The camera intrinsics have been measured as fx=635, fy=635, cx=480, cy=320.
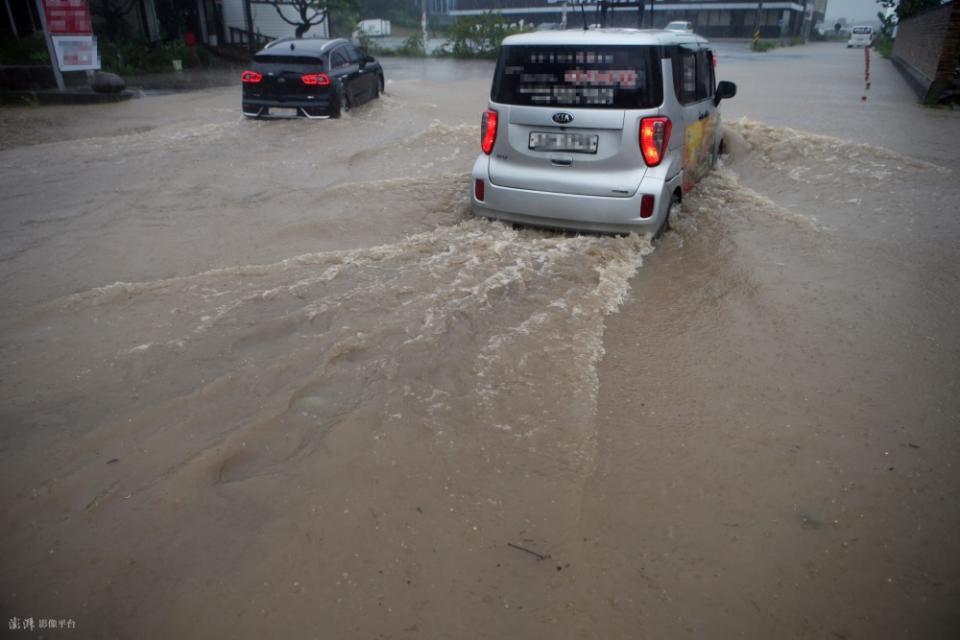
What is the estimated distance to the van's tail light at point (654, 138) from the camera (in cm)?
504

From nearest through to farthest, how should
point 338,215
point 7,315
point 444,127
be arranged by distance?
1. point 7,315
2. point 338,215
3. point 444,127

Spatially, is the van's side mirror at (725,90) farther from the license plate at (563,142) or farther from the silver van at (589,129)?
the license plate at (563,142)

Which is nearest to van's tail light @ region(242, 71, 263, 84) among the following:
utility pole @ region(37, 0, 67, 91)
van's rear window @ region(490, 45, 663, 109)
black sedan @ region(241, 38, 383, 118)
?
black sedan @ region(241, 38, 383, 118)

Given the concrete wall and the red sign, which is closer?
→ the concrete wall

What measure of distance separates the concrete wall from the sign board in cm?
1880

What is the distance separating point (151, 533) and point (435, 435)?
1.31 meters

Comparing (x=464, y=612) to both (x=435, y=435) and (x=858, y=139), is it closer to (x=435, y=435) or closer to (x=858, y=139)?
(x=435, y=435)

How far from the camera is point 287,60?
11.2 meters

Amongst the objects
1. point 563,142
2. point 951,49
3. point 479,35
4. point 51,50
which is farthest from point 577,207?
point 479,35

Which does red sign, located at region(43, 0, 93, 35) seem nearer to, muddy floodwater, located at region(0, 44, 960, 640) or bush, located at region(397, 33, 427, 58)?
muddy floodwater, located at region(0, 44, 960, 640)

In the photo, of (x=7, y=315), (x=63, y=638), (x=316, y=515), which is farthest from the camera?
(x=7, y=315)

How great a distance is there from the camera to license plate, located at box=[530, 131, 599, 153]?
5195 mm

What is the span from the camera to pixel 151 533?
2.60 metres

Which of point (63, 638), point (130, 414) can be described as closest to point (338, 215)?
point (130, 414)
